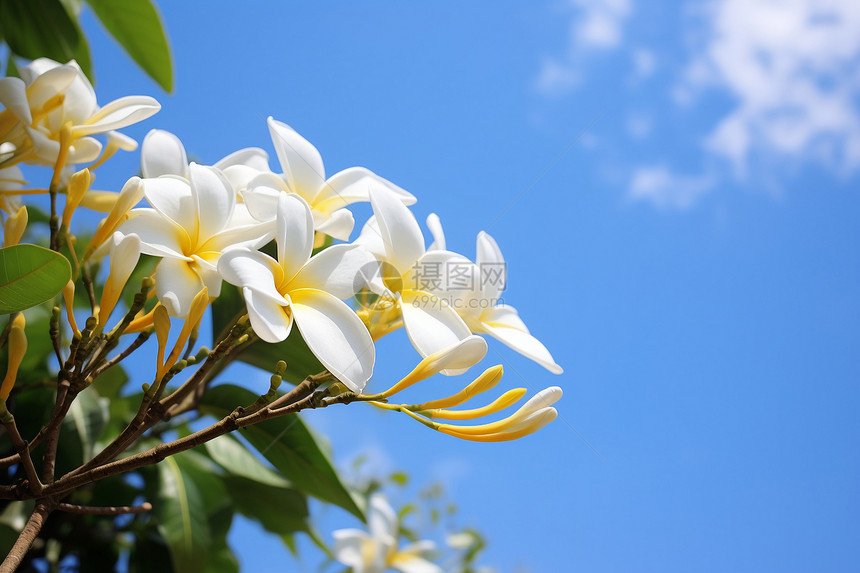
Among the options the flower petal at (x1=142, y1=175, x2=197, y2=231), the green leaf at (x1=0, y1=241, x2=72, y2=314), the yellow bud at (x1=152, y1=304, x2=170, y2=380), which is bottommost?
the green leaf at (x1=0, y1=241, x2=72, y2=314)

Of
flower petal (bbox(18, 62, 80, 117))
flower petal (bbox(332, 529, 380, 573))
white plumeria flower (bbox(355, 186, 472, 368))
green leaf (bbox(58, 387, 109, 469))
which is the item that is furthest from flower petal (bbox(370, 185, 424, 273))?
flower petal (bbox(332, 529, 380, 573))

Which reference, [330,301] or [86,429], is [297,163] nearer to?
[330,301]

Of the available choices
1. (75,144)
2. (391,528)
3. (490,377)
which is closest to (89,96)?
(75,144)

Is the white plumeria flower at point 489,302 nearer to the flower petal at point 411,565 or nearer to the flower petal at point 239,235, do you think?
the flower petal at point 239,235

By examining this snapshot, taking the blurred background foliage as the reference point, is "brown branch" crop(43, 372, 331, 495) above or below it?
below

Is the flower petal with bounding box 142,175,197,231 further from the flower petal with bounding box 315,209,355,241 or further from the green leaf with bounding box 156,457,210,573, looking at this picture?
the green leaf with bounding box 156,457,210,573

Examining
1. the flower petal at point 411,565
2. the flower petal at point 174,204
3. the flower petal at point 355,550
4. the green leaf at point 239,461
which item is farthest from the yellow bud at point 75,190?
the flower petal at point 411,565

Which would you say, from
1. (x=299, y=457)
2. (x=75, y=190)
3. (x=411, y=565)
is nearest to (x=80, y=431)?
(x=299, y=457)

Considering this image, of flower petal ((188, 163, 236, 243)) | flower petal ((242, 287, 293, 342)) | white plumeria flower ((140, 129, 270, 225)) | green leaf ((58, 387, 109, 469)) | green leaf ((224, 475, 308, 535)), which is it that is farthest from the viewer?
green leaf ((224, 475, 308, 535))
